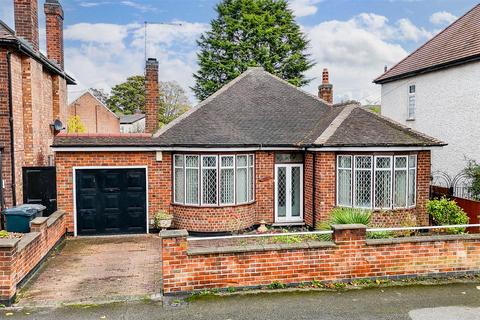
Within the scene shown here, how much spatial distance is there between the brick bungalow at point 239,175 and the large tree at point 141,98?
38.8 m

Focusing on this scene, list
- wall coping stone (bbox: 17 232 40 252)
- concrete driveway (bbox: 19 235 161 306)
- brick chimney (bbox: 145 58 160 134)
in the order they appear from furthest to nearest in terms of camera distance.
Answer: brick chimney (bbox: 145 58 160 134) → wall coping stone (bbox: 17 232 40 252) → concrete driveway (bbox: 19 235 161 306)

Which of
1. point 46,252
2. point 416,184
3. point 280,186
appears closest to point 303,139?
point 280,186

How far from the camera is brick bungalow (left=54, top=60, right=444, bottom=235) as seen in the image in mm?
11289

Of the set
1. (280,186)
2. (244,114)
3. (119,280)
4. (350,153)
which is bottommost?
(119,280)

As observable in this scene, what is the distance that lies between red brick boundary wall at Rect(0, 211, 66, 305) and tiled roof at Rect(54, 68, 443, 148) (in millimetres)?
2940

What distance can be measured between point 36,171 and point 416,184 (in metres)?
11.5

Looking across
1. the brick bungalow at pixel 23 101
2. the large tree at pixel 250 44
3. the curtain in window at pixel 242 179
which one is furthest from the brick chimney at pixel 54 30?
the large tree at pixel 250 44

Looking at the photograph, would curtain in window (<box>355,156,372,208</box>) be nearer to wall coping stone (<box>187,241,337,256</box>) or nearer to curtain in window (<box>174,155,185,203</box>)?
wall coping stone (<box>187,241,337,256</box>)

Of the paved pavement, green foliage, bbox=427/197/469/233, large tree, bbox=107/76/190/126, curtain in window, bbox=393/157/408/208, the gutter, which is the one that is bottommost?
the paved pavement

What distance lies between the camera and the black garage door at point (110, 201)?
11.6 meters

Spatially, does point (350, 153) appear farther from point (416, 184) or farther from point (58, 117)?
point (58, 117)

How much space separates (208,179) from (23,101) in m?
6.30

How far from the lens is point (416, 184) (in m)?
11.6

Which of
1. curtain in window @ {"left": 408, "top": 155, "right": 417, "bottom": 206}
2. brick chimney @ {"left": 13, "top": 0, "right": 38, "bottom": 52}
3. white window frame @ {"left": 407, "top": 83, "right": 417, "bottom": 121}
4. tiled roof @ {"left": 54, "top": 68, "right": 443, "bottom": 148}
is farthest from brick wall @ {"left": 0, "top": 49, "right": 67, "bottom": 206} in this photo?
white window frame @ {"left": 407, "top": 83, "right": 417, "bottom": 121}
